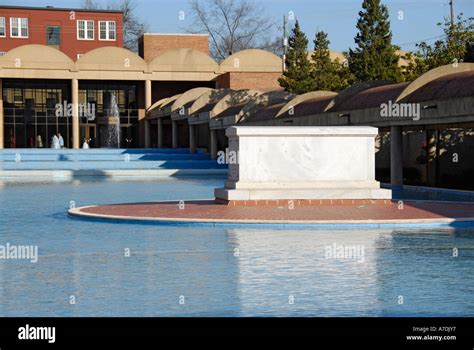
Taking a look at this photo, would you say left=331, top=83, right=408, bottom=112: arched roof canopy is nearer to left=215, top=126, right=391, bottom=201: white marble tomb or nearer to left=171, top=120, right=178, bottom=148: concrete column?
left=215, top=126, right=391, bottom=201: white marble tomb

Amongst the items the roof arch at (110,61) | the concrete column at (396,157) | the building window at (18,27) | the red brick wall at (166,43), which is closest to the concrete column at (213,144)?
the roof arch at (110,61)

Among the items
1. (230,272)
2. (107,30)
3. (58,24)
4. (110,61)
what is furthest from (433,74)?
(58,24)

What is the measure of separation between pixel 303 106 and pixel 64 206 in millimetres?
16031

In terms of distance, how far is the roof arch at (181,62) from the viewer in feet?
218

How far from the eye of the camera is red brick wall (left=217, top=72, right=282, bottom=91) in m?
64.1

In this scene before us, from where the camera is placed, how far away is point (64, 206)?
78.3ft

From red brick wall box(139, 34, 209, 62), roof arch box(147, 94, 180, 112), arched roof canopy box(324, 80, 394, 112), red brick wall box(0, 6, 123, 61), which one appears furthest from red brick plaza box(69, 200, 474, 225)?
red brick wall box(0, 6, 123, 61)

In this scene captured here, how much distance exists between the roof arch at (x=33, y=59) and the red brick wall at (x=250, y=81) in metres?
11.7

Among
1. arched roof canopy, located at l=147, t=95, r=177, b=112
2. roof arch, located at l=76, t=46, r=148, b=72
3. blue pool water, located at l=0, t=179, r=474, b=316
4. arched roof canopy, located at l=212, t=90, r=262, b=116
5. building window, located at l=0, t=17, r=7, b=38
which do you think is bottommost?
blue pool water, located at l=0, t=179, r=474, b=316

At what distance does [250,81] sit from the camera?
210ft

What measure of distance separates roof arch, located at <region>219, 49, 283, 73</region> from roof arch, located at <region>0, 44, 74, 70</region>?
39.6 ft

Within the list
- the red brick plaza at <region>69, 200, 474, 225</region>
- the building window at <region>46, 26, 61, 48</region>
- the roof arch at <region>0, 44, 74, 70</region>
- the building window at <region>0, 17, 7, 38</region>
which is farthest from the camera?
the building window at <region>46, 26, 61, 48</region>

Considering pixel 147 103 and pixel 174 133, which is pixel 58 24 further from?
pixel 174 133

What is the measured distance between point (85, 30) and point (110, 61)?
1379 centimetres
